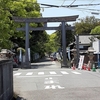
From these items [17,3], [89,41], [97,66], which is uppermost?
[17,3]

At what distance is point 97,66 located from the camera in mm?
37938

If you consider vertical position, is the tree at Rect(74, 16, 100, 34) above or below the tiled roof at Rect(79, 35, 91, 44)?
above

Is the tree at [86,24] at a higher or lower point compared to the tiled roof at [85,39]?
higher

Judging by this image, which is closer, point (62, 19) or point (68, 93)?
point (68, 93)

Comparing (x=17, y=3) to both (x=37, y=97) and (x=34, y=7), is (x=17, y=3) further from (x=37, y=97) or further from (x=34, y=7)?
(x=37, y=97)

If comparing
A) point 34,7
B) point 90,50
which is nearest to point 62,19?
point 90,50

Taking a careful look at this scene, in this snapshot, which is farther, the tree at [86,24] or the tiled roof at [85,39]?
the tree at [86,24]

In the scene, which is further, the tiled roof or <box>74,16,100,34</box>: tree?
<box>74,16,100,34</box>: tree

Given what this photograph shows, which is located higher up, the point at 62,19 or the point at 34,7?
the point at 34,7

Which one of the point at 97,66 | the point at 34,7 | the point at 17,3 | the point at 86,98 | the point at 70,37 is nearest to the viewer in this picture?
the point at 86,98

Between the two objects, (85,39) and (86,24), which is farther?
(86,24)

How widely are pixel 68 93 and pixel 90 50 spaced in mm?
26199

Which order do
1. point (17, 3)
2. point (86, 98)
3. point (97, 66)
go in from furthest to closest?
point (17, 3) → point (97, 66) → point (86, 98)

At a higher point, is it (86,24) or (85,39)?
(86,24)
